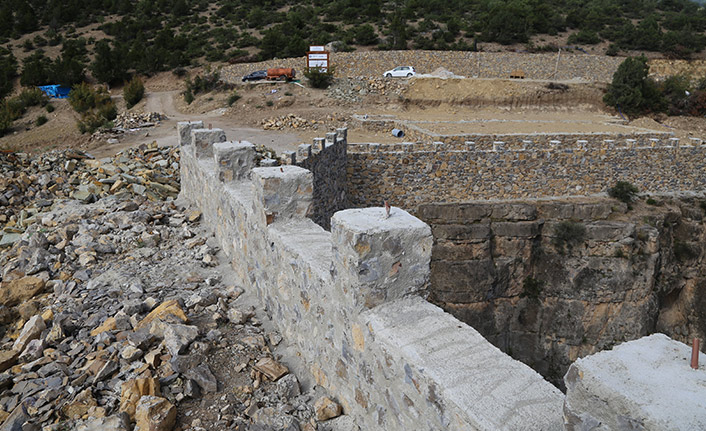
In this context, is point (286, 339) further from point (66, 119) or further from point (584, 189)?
point (66, 119)

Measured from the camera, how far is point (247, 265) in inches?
214

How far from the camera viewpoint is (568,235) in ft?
48.2

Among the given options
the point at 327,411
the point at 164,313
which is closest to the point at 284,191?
the point at 164,313

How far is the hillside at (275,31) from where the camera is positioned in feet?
120

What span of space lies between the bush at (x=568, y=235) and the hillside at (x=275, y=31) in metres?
26.7

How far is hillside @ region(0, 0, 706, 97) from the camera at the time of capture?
3647 cm

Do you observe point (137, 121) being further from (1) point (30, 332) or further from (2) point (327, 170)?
(1) point (30, 332)

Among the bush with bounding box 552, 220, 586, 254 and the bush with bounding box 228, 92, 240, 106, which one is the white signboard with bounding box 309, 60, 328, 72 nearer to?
the bush with bounding box 228, 92, 240, 106

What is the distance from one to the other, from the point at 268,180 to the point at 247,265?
4.15 feet

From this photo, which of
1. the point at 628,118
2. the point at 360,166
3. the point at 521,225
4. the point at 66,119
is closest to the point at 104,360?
the point at 360,166

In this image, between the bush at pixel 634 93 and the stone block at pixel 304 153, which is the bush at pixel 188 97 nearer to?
the stone block at pixel 304 153

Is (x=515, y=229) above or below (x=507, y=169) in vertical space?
below

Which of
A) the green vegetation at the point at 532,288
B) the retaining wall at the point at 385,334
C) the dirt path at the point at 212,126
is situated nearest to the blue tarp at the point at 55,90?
the dirt path at the point at 212,126

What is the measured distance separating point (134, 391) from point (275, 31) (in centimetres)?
3927
